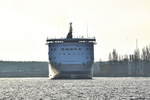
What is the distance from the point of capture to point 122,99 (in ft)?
375

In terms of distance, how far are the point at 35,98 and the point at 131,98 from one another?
15.1m

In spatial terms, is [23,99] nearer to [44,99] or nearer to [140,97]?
[44,99]

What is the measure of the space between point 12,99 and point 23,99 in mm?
1841

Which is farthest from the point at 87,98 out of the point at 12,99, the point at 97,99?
the point at 12,99

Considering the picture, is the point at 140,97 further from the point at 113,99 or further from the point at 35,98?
the point at 35,98

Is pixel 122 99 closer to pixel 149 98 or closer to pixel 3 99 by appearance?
pixel 149 98

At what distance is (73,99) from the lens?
114250 millimetres

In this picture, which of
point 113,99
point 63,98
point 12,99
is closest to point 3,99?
point 12,99

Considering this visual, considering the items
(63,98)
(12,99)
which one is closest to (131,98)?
(63,98)

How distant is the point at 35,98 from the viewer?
118 meters

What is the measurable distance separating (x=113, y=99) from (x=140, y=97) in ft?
22.4

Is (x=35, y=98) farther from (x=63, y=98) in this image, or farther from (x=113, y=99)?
(x=113, y=99)

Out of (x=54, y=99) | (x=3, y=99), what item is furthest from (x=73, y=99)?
(x=3, y=99)

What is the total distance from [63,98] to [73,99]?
10.8 feet
